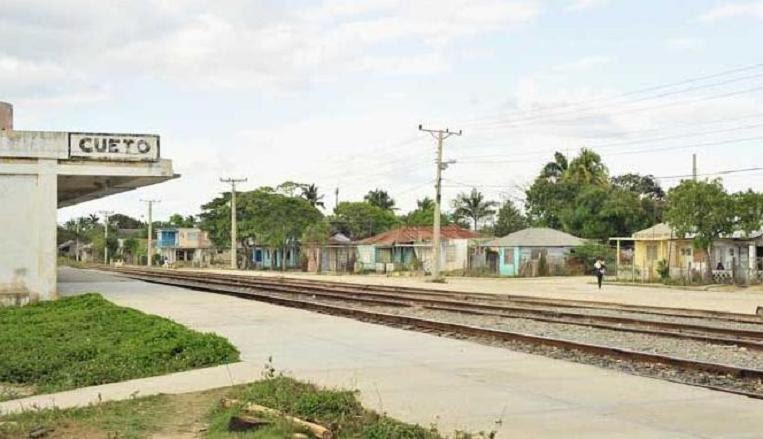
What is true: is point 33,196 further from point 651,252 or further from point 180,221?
point 180,221

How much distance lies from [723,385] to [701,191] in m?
32.0

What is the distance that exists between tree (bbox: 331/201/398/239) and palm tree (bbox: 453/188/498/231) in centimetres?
906

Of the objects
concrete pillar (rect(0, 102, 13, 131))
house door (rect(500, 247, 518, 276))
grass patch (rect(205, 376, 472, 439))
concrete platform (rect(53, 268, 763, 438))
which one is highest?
concrete pillar (rect(0, 102, 13, 131))

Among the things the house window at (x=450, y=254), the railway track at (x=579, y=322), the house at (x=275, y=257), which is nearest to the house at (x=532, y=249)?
the house window at (x=450, y=254)

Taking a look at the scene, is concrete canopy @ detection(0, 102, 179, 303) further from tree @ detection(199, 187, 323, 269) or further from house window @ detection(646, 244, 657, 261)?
tree @ detection(199, 187, 323, 269)

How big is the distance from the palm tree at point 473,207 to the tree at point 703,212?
193 feet

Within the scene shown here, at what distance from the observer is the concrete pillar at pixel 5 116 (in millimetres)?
27734

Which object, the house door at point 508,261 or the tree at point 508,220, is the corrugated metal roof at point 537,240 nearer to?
the house door at point 508,261

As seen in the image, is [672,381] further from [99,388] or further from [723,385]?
[99,388]

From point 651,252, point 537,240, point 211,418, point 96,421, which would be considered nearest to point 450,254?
point 537,240

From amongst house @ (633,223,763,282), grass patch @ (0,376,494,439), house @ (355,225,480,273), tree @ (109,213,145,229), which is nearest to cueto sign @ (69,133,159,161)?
grass patch @ (0,376,494,439)

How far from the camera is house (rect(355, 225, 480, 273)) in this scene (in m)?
65.8

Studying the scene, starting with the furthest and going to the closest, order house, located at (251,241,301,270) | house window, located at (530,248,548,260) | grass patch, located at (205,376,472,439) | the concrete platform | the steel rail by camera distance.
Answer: house, located at (251,241,301,270), house window, located at (530,248,548,260), the steel rail, the concrete platform, grass patch, located at (205,376,472,439)

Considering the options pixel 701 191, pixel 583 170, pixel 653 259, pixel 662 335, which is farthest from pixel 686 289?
pixel 583 170
